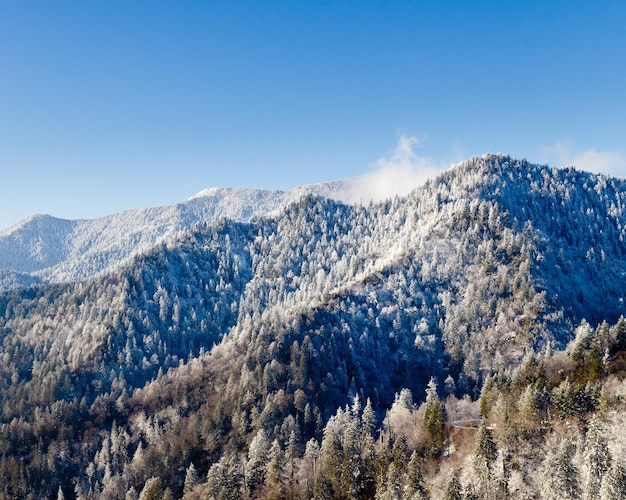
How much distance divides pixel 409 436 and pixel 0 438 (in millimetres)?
177977

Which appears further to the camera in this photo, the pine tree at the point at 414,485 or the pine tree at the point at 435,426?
the pine tree at the point at 435,426

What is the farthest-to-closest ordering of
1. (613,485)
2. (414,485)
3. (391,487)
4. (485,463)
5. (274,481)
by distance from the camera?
(274,481) < (414,485) < (391,487) < (485,463) < (613,485)

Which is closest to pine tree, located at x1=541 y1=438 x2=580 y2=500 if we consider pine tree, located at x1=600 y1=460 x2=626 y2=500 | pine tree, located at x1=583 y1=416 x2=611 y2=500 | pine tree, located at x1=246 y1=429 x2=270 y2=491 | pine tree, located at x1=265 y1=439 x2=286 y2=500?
pine tree, located at x1=583 y1=416 x2=611 y2=500

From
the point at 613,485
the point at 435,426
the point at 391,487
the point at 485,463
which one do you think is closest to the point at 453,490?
the point at 485,463

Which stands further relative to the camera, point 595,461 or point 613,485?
point 595,461

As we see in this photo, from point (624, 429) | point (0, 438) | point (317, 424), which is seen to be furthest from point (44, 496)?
point (624, 429)

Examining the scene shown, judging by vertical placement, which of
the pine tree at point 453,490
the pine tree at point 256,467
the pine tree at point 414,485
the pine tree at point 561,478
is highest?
the pine tree at point 561,478

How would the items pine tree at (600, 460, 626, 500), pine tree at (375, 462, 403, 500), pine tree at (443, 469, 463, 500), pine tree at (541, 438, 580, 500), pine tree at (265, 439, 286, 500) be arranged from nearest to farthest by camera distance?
pine tree at (600, 460, 626, 500)
pine tree at (541, 438, 580, 500)
pine tree at (443, 469, 463, 500)
pine tree at (375, 462, 403, 500)
pine tree at (265, 439, 286, 500)

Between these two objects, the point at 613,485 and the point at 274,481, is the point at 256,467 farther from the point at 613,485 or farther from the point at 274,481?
the point at 613,485

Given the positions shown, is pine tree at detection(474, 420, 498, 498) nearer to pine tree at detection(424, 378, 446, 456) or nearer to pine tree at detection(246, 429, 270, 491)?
pine tree at detection(424, 378, 446, 456)

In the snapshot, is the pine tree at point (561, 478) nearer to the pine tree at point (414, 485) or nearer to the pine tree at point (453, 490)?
the pine tree at point (453, 490)

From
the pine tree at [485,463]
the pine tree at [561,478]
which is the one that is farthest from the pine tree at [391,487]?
the pine tree at [561,478]

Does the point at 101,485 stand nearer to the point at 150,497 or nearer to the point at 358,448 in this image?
the point at 150,497

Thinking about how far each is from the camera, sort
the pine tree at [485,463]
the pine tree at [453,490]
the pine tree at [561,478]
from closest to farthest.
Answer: the pine tree at [561,478]
the pine tree at [453,490]
the pine tree at [485,463]
